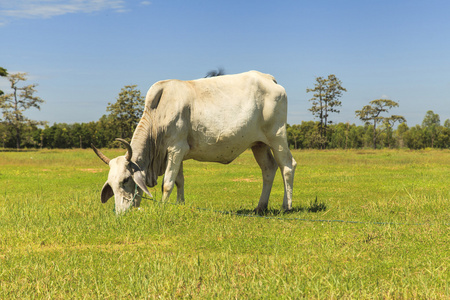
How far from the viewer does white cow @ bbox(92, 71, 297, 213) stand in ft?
25.1

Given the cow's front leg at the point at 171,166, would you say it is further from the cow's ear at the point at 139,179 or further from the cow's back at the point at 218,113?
the cow's ear at the point at 139,179

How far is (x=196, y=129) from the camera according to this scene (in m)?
8.03

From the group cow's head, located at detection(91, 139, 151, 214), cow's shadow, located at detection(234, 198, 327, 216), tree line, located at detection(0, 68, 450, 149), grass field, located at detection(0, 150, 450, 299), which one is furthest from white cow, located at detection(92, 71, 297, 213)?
tree line, located at detection(0, 68, 450, 149)

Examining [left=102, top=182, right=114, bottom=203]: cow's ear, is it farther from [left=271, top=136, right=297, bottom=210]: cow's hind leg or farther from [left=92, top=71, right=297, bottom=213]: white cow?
[left=271, top=136, right=297, bottom=210]: cow's hind leg

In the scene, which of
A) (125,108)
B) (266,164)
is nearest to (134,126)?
(125,108)

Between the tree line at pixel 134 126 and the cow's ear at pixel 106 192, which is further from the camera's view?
the tree line at pixel 134 126

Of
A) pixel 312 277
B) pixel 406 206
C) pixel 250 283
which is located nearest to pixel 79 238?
pixel 250 283

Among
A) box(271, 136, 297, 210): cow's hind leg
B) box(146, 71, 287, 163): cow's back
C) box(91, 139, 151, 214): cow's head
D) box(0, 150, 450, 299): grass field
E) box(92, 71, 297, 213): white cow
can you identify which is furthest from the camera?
box(271, 136, 297, 210): cow's hind leg

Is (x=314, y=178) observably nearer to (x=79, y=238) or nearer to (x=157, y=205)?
(x=157, y=205)

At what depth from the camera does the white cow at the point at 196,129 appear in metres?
7.64

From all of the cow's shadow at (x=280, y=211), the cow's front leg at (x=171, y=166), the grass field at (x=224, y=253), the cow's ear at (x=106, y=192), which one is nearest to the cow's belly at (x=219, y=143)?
the cow's front leg at (x=171, y=166)

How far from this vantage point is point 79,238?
21.1 feet

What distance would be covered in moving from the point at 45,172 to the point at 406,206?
17782 mm

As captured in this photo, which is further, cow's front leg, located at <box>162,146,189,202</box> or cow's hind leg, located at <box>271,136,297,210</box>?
cow's hind leg, located at <box>271,136,297,210</box>
